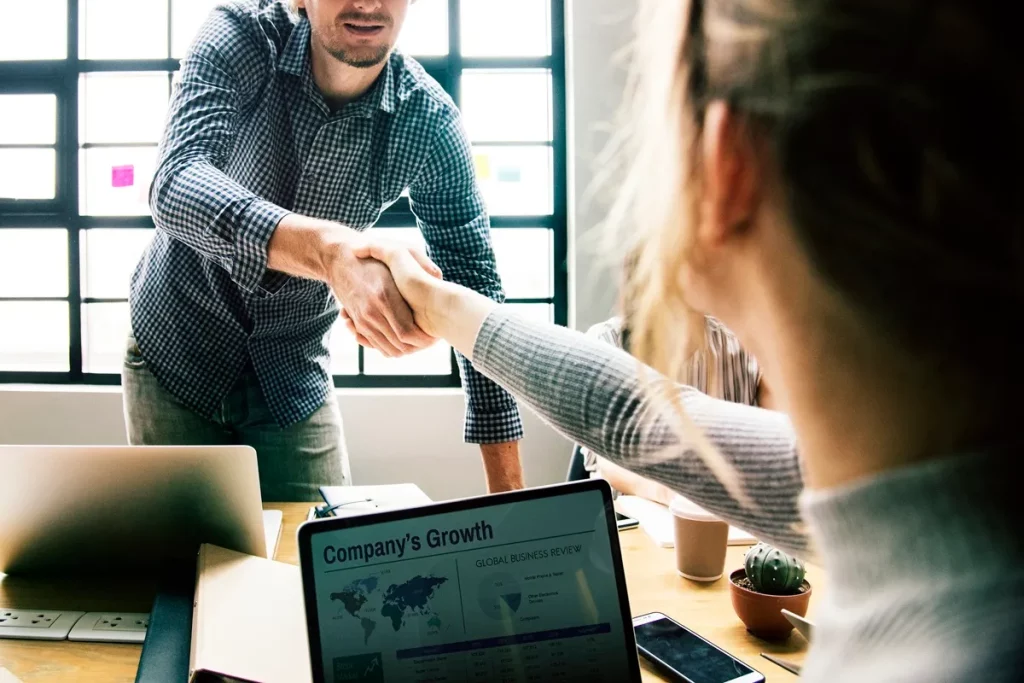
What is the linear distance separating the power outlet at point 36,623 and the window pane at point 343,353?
2373mm

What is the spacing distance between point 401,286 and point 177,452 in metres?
0.39

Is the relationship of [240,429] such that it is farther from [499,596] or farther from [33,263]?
[33,263]

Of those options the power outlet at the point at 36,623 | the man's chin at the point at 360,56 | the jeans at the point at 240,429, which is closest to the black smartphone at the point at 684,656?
the power outlet at the point at 36,623

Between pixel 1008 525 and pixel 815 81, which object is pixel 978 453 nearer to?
pixel 1008 525

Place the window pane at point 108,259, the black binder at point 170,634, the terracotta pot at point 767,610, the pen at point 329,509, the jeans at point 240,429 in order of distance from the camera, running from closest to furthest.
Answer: the black binder at point 170,634
the terracotta pot at point 767,610
the pen at point 329,509
the jeans at point 240,429
the window pane at point 108,259

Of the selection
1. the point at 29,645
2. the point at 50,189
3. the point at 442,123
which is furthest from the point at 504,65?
the point at 29,645

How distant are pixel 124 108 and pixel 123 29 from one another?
356 mm

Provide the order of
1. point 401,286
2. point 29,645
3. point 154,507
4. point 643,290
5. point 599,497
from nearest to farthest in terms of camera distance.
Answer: point 643,290 → point 599,497 → point 29,645 → point 154,507 → point 401,286

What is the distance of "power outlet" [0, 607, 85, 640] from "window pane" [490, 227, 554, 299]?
8.21ft

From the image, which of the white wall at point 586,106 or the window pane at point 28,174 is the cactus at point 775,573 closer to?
the white wall at point 586,106

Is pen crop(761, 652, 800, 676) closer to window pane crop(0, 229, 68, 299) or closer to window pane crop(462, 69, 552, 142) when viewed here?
window pane crop(462, 69, 552, 142)

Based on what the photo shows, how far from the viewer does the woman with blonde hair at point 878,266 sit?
1.01ft

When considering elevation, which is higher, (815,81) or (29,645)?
(815,81)

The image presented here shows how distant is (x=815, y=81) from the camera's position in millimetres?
325
